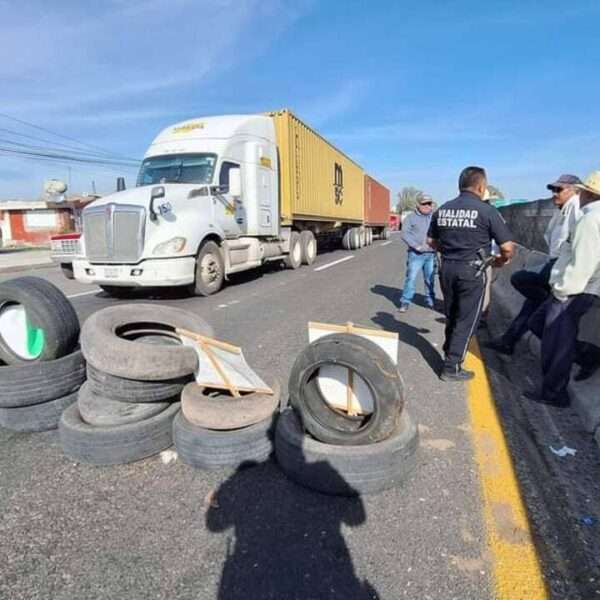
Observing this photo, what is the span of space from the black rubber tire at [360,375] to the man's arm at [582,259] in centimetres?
174

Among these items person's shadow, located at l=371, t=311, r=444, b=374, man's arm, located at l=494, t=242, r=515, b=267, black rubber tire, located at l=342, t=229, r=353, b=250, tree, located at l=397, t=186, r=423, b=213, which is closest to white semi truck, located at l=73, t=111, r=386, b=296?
person's shadow, located at l=371, t=311, r=444, b=374

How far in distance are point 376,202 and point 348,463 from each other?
28.7 metres

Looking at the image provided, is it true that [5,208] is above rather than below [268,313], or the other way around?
above

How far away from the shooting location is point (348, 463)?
2.32 metres

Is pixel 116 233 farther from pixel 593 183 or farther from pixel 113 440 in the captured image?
pixel 593 183

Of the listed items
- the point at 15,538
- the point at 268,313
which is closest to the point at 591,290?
the point at 15,538

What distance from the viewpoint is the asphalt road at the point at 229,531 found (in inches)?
71.8

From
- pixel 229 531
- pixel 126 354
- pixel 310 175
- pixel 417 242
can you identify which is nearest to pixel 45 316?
pixel 126 354

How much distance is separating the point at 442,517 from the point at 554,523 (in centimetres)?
54

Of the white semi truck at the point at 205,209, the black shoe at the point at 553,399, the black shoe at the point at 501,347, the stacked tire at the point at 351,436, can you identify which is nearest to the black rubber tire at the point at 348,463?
the stacked tire at the point at 351,436

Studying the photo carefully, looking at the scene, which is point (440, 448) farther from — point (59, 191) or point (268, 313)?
point (59, 191)

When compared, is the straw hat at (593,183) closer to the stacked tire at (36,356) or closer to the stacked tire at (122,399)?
the stacked tire at (122,399)

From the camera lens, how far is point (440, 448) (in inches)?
113

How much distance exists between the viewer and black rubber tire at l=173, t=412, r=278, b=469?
2.61 m
